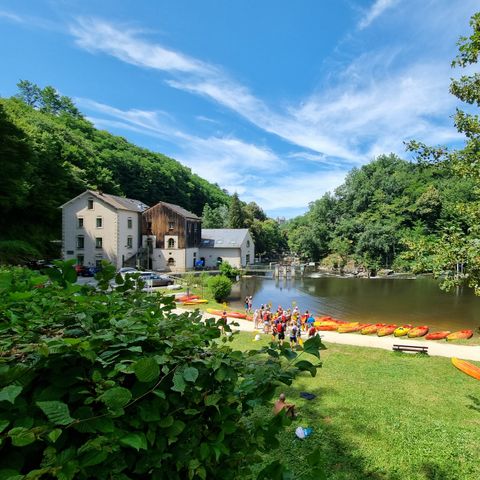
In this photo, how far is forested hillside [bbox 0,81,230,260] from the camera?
119ft

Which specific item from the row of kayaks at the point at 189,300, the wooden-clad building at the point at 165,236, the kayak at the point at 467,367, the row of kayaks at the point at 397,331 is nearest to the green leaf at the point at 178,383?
the kayak at the point at 467,367

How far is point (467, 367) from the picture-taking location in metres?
14.0

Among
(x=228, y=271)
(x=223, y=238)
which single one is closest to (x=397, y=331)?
(x=228, y=271)

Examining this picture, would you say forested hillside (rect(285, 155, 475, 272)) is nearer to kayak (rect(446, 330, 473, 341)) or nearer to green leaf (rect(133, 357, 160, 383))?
kayak (rect(446, 330, 473, 341))

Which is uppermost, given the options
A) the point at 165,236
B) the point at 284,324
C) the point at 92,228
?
the point at 92,228

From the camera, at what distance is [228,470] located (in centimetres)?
202

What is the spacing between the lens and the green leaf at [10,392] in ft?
4.42

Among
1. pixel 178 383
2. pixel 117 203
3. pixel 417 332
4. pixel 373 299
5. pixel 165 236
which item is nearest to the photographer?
pixel 178 383

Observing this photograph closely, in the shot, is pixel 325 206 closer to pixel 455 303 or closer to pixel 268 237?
pixel 268 237

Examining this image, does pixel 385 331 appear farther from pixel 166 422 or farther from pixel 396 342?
pixel 166 422

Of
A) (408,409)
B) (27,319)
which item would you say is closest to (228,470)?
(27,319)

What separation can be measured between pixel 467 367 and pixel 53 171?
5400 cm

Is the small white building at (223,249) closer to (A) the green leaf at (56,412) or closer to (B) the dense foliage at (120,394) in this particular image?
(B) the dense foliage at (120,394)

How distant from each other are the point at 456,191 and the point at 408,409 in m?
70.9
